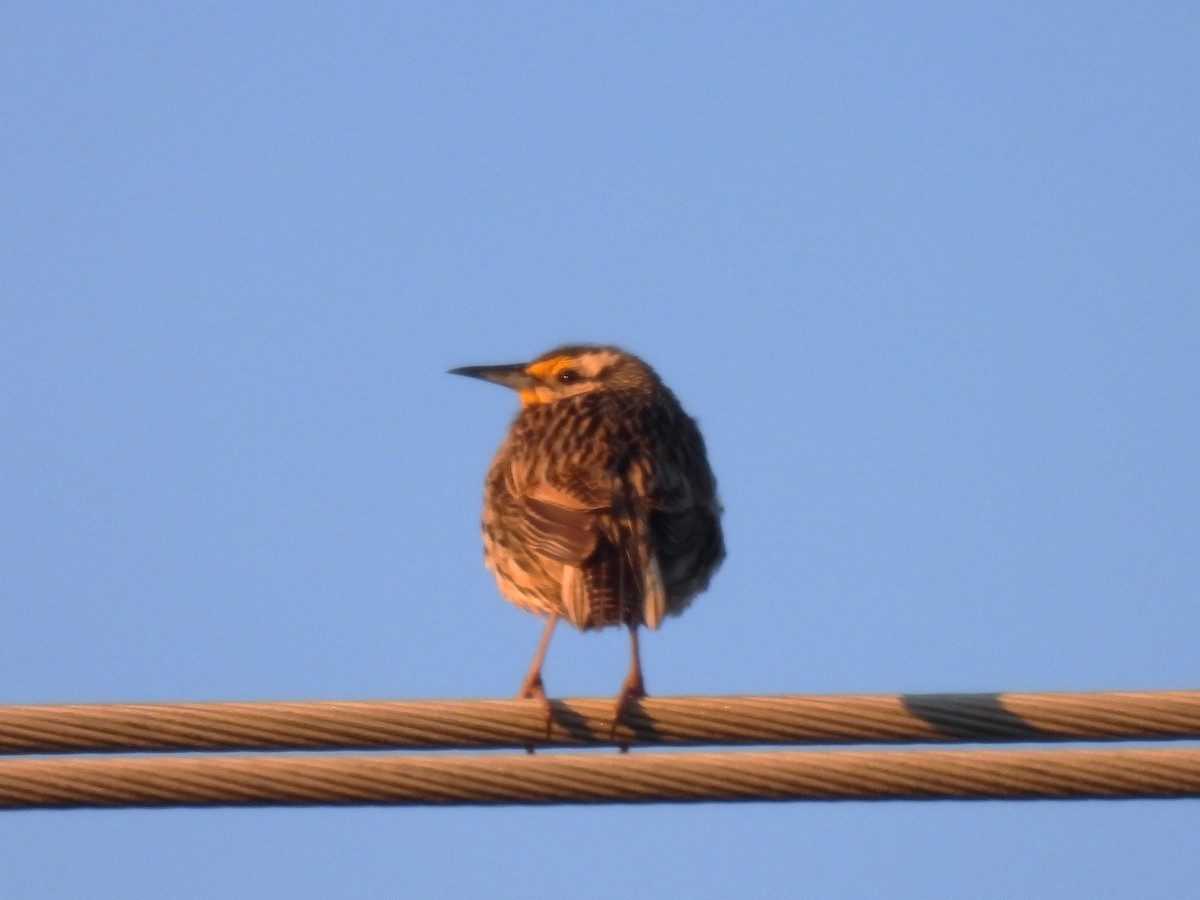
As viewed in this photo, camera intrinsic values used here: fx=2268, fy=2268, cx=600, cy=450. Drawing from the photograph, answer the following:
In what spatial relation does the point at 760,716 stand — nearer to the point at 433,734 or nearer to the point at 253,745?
the point at 433,734

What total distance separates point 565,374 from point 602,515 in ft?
11.5

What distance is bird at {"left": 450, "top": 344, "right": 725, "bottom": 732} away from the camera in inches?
443

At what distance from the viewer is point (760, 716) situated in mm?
8609

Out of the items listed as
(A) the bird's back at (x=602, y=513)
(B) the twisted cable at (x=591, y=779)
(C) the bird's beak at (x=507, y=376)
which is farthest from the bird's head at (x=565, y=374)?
(B) the twisted cable at (x=591, y=779)

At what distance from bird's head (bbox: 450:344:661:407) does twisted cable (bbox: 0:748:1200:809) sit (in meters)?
6.42

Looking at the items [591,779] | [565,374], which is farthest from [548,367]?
[591,779]

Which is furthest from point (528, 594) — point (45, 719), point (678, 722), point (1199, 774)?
point (1199, 774)

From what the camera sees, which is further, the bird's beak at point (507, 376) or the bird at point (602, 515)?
the bird's beak at point (507, 376)

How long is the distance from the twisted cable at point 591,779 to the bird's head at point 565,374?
642cm

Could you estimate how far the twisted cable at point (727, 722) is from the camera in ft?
27.6

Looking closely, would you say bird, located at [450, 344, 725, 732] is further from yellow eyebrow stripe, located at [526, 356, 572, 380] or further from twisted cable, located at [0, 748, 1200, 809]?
twisted cable, located at [0, 748, 1200, 809]

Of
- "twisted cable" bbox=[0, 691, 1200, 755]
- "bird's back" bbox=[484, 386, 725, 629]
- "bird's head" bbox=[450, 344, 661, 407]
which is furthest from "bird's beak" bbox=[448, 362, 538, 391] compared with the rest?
"twisted cable" bbox=[0, 691, 1200, 755]

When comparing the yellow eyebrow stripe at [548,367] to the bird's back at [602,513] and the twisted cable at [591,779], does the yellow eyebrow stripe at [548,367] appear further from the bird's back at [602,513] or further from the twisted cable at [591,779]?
the twisted cable at [591,779]

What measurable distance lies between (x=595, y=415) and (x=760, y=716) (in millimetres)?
4478
